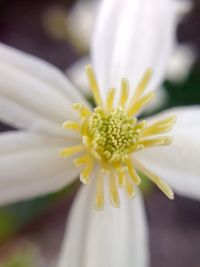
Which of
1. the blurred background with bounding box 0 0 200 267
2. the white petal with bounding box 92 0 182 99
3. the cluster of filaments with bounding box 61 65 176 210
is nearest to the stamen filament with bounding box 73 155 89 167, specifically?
the cluster of filaments with bounding box 61 65 176 210

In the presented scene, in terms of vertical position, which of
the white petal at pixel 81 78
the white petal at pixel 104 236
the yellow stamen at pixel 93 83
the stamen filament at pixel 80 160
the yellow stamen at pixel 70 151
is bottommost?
the white petal at pixel 104 236

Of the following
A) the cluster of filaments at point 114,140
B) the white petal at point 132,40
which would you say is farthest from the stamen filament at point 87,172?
the white petal at point 132,40

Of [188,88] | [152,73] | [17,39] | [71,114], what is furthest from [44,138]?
[17,39]

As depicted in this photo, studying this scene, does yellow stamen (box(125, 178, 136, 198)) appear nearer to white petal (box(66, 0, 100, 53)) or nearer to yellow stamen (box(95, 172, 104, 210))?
yellow stamen (box(95, 172, 104, 210))

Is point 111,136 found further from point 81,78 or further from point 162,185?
point 81,78

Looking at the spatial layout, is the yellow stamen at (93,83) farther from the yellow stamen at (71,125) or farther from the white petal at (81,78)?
the white petal at (81,78)
